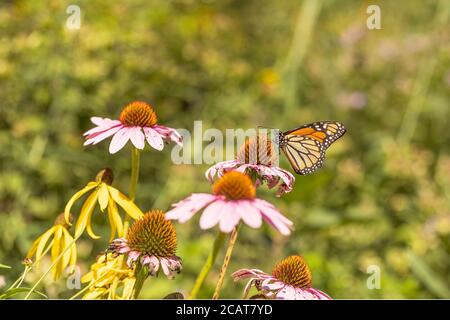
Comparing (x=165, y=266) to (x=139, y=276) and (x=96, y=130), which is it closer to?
(x=139, y=276)

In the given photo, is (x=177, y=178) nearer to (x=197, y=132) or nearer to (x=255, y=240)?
(x=197, y=132)

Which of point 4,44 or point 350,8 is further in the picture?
point 350,8

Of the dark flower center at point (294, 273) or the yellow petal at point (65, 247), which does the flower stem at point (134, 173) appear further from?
the dark flower center at point (294, 273)

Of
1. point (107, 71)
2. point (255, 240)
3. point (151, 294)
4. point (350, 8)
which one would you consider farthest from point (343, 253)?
point (350, 8)

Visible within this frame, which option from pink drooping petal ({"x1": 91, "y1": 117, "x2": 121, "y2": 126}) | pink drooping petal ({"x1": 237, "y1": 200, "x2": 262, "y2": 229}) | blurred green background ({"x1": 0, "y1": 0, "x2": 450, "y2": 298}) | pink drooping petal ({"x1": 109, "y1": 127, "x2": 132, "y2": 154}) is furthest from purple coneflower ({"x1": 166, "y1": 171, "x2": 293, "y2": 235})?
blurred green background ({"x1": 0, "y1": 0, "x2": 450, "y2": 298})

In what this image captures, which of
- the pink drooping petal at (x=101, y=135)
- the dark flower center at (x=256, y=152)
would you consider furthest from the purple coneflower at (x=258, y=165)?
the pink drooping petal at (x=101, y=135)

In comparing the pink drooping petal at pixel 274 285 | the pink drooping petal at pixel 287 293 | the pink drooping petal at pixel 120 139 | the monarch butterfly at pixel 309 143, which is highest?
the monarch butterfly at pixel 309 143

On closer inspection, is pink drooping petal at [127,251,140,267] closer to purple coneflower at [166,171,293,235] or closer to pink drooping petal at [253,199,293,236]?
purple coneflower at [166,171,293,235]
